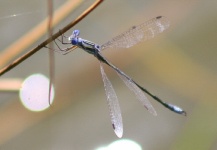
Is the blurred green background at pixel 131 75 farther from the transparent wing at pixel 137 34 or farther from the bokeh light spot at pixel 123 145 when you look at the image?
the transparent wing at pixel 137 34

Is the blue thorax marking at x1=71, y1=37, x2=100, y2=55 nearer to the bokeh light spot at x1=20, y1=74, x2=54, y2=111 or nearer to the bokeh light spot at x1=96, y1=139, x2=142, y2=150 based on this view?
the bokeh light spot at x1=20, y1=74, x2=54, y2=111

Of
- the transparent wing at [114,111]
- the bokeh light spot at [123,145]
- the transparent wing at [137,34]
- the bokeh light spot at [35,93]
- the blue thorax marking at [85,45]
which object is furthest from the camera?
the bokeh light spot at [123,145]

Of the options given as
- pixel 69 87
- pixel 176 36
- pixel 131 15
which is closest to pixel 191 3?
pixel 176 36

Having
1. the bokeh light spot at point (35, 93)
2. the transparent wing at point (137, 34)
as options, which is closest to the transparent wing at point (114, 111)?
the transparent wing at point (137, 34)

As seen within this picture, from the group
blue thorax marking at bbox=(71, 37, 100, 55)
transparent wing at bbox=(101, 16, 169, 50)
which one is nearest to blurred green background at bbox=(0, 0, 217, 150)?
transparent wing at bbox=(101, 16, 169, 50)

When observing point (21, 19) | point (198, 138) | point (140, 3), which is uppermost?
point (21, 19)

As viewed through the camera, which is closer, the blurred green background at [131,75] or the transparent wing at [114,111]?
the transparent wing at [114,111]

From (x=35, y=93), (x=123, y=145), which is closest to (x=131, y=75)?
(x=123, y=145)

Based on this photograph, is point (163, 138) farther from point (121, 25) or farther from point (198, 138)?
point (121, 25)

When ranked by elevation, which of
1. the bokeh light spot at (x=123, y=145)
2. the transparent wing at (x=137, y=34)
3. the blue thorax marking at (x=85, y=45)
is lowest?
the bokeh light spot at (x=123, y=145)
